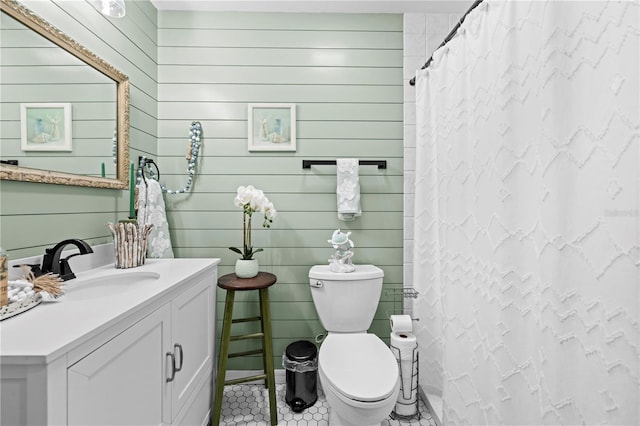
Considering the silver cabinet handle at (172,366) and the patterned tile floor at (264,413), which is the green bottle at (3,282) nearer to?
the silver cabinet handle at (172,366)

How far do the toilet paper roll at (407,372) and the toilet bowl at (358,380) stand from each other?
18 cm

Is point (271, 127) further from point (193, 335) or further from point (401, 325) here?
point (401, 325)

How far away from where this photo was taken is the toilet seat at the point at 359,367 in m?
1.16

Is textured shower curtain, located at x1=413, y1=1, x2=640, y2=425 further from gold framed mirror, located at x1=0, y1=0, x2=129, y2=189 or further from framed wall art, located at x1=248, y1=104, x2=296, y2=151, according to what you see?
gold framed mirror, located at x1=0, y1=0, x2=129, y2=189

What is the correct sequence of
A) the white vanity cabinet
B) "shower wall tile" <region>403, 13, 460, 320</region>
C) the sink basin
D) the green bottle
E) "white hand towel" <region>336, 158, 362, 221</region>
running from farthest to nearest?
"shower wall tile" <region>403, 13, 460, 320</region> < "white hand towel" <region>336, 158, 362, 221</region> < the sink basin < the green bottle < the white vanity cabinet

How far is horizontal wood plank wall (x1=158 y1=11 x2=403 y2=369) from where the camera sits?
187 cm

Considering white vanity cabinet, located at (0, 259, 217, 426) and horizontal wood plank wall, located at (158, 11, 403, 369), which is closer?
white vanity cabinet, located at (0, 259, 217, 426)

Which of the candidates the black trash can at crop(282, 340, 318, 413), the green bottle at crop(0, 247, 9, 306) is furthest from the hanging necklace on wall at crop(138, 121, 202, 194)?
the black trash can at crop(282, 340, 318, 413)

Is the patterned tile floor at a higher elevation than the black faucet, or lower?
lower

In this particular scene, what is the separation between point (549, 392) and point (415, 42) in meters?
1.93

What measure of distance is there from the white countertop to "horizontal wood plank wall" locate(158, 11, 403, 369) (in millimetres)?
810

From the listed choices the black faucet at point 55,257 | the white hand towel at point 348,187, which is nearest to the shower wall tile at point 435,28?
the white hand towel at point 348,187

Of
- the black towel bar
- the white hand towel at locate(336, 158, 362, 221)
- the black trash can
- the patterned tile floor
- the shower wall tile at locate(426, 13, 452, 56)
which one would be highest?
the shower wall tile at locate(426, 13, 452, 56)

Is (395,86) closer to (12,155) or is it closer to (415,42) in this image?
(415,42)
